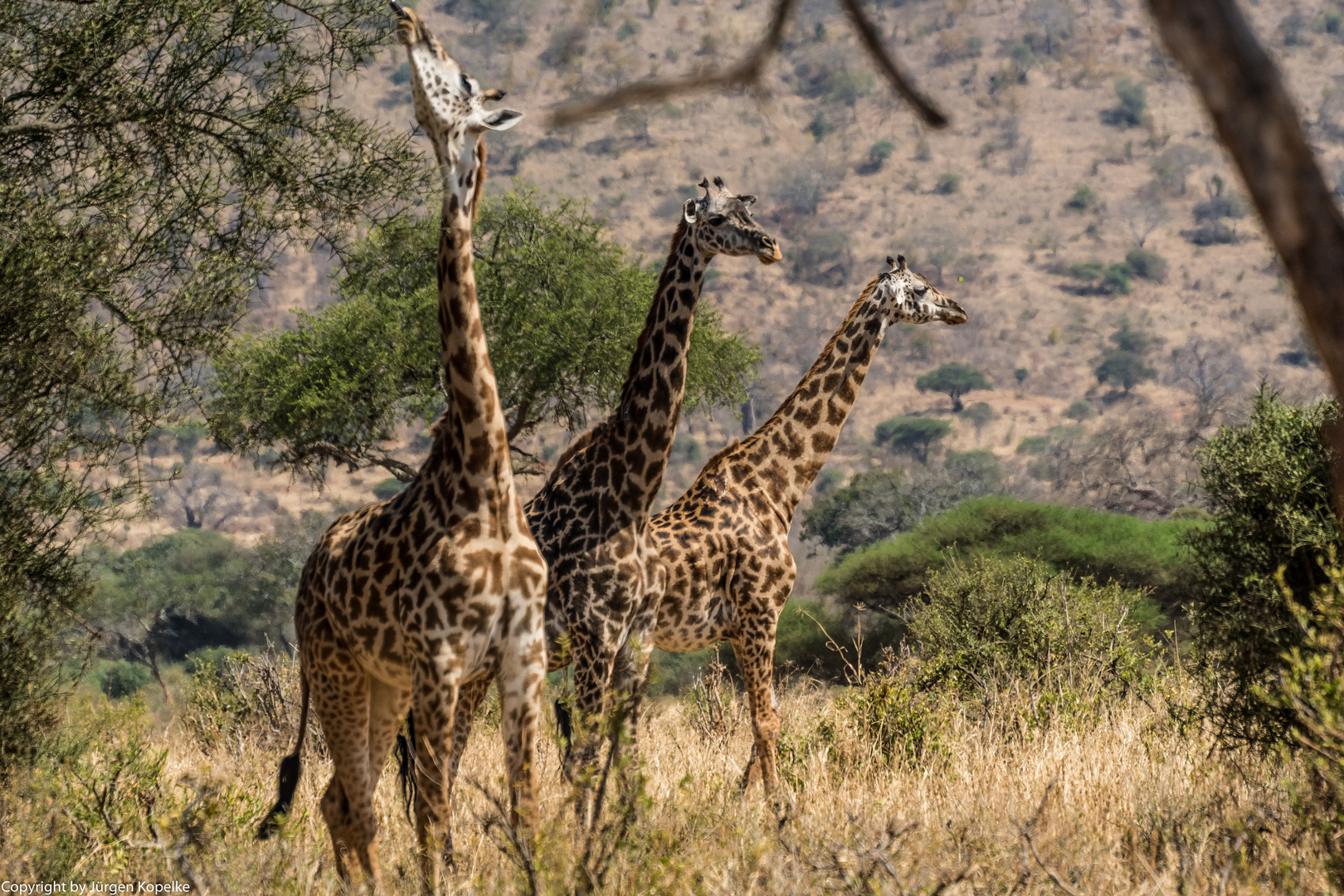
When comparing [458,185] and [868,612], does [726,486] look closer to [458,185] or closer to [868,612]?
[458,185]

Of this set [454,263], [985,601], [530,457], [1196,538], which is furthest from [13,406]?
[530,457]

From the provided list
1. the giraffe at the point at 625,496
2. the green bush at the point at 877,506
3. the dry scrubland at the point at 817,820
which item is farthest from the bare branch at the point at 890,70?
the green bush at the point at 877,506

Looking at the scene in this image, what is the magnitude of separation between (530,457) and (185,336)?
8.78m

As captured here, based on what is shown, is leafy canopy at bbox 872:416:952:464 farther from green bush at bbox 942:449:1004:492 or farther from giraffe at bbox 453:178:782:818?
giraffe at bbox 453:178:782:818

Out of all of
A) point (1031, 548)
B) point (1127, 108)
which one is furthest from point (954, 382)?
Result: point (1031, 548)

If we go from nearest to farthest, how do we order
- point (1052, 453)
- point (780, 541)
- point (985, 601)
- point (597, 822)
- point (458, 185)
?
point (597, 822) < point (458, 185) < point (780, 541) < point (985, 601) < point (1052, 453)

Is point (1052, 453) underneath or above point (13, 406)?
underneath

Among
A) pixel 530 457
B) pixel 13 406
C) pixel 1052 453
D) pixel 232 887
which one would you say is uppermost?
pixel 13 406

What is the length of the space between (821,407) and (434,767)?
399 cm

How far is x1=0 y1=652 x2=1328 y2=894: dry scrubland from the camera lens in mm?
4523

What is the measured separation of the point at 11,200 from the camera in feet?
24.1

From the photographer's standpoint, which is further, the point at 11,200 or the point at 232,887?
the point at 11,200

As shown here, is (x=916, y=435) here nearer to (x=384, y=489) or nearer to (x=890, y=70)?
(x=384, y=489)

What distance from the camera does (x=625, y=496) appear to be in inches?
270
